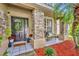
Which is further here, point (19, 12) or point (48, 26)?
point (48, 26)

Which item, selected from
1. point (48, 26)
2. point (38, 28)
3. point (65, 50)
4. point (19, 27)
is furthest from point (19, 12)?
point (65, 50)

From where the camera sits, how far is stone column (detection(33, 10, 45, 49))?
250 cm

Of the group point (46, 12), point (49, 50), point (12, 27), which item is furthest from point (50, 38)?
point (12, 27)

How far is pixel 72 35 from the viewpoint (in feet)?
8.01

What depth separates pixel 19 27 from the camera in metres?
2.46

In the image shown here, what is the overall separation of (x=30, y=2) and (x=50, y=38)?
57 cm

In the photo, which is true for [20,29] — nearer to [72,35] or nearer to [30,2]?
[30,2]

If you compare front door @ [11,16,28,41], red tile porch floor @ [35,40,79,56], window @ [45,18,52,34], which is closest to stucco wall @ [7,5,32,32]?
front door @ [11,16,28,41]

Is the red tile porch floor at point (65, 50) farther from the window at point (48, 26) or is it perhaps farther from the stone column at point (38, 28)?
the window at point (48, 26)

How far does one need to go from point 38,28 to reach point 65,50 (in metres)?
0.48

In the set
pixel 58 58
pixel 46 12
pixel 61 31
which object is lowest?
pixel 58 58

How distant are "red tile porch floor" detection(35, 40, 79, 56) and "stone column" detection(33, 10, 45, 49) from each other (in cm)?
10

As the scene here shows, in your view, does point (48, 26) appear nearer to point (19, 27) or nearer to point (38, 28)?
point (38, 28)

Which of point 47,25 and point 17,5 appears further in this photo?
point 47,25
